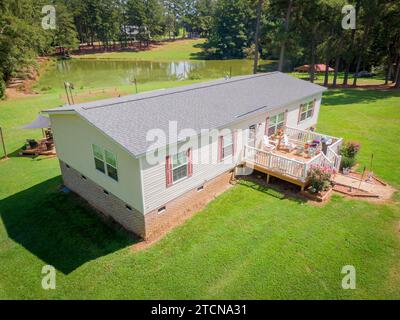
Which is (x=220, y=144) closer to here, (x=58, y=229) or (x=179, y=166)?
(x=179, y=166)

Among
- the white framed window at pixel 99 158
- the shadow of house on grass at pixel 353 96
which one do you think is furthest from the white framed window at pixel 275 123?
the shadow of house on grass at pixel 353 96

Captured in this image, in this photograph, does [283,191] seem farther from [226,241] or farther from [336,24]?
[336,24]

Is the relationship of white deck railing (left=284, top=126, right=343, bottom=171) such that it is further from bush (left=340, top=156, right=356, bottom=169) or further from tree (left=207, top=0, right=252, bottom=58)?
tree (left=207, top=0, right=252, bottom=58)

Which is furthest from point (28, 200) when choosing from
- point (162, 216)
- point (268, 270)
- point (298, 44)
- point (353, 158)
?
point (298, 44)

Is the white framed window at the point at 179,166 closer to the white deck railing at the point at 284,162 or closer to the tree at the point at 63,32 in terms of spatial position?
the white deck railing at the point at 284,162

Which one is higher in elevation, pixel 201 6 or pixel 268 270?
pixel 201 6
